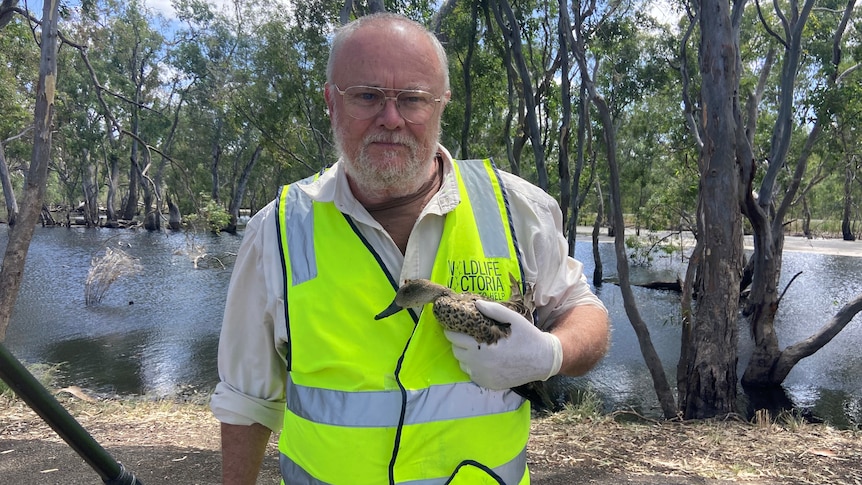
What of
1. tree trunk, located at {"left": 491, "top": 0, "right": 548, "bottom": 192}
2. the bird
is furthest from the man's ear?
tree trunk, located at {"left": 491, "top": 0, "right": 548, "bottom": 192}

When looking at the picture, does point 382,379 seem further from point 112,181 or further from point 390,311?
point 112,181

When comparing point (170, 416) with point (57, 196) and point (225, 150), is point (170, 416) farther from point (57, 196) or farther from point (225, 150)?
point (57, 196)

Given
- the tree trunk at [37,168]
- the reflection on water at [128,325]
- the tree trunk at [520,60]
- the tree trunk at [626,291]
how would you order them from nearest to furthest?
the tree trunk at [37,168] < the tree trunk at [626,291] < the tree trunk at [520,60] < the reflection on water at [128,325]

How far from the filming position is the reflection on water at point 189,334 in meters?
11.3

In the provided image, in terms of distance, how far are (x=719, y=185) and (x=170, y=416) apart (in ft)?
26.2

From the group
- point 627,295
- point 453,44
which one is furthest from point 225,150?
point 627,295

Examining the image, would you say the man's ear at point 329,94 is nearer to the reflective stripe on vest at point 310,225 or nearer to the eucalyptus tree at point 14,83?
the reflective stripe on vest at point 310,225

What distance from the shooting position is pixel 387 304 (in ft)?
5.22

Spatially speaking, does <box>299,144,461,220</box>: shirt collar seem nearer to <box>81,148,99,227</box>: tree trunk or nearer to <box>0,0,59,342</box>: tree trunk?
<box>0,0,59,342</box>: tree trunk

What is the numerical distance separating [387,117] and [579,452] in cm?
416

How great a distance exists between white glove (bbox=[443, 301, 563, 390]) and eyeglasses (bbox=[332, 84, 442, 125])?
0.72 metres

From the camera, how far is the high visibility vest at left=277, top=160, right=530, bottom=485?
4.87 feet

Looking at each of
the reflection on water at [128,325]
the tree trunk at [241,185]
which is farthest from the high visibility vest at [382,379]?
the tree trunk at [241,185]

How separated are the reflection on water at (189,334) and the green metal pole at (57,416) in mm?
10350
